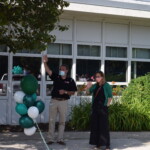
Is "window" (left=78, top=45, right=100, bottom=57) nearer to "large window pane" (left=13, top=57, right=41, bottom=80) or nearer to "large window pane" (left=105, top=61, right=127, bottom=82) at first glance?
"large window pane" (left=105, top=61, right=127, bottom=82)

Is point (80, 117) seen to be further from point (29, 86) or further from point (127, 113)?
point (29, 86)

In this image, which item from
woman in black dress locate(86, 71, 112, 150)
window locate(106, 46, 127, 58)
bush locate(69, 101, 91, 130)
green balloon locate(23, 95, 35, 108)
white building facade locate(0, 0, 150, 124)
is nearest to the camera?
green balloon locate(23, 95, 35, 108)

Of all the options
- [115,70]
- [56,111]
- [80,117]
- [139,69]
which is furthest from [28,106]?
[139,69]

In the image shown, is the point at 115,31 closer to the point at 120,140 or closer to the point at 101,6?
the point at 101,6

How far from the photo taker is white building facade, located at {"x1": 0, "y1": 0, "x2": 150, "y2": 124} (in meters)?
10.4

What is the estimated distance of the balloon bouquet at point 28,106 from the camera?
695cm

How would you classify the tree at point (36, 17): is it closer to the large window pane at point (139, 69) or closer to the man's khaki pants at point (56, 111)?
the man's khaki pants at point (56, 111)

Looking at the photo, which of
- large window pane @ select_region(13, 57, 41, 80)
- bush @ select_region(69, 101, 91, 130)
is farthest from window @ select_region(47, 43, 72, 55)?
bush @ select_region(69, 101, 91, 130)

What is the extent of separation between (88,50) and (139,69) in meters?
2.10

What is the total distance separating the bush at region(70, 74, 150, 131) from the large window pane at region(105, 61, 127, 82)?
1.04 m

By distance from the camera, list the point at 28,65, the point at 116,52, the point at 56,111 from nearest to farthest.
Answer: the point at 56,111 < the point at 28,65 < the point at 116,52

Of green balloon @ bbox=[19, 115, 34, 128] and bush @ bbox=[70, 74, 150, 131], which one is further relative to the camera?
bush @ bbox=[70, 74, 150, 131]

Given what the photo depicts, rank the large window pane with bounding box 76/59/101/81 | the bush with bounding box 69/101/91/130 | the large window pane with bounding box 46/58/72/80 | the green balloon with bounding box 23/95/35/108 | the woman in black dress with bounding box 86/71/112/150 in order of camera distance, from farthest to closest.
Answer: the large window pane with bounding box 76/59/101/81 < the large window pane with bounding box 46/58/72/80 < the bush with bounding box 69/101/91/130 < the woman in black dress with bounding box 86/71/112/150 < the green balloon with bounding box 23/95/35/108

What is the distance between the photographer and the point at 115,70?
11984 mm
